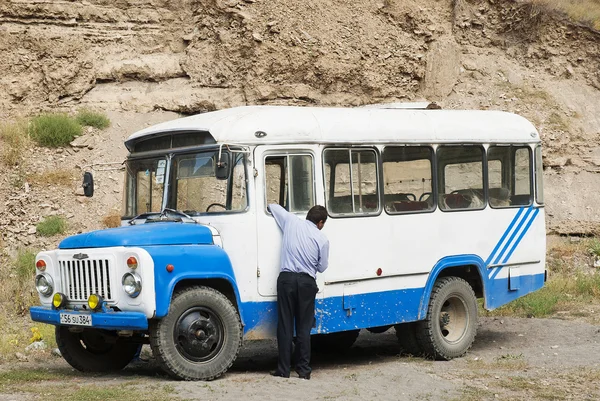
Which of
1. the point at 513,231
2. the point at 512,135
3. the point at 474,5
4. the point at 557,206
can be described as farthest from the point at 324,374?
the point at 474,5

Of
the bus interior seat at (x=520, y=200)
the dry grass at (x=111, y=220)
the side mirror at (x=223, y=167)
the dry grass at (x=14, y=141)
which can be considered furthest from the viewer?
the dry grass at (x=14, y=141)

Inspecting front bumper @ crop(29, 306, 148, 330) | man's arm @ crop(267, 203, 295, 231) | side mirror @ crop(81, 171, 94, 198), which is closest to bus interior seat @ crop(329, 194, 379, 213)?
man's arm @ crop(267, 203, 295, 231)

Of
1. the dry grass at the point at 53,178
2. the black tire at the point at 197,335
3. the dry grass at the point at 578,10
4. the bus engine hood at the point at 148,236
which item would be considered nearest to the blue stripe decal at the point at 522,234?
the black tire at the point at 197,335

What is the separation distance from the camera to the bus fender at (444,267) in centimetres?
1147

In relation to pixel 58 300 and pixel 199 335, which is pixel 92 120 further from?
pixel 199 335

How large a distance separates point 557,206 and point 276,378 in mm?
15102

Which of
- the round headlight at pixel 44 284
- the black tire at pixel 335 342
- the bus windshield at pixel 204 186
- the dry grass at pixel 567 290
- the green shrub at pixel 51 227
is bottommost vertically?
the black tire at pixel 335 342

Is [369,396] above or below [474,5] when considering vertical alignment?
below

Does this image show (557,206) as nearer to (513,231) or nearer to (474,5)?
(474,5)

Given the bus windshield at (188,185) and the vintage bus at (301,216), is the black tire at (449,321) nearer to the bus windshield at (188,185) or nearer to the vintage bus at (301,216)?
the vintage bus at (301,216)

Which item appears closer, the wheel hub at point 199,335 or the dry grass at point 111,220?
the wheel hub at point 199,335

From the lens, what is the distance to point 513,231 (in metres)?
12.5

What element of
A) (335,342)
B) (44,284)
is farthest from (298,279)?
(335,342)

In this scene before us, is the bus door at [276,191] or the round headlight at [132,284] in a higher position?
the bus door at [276,191]
